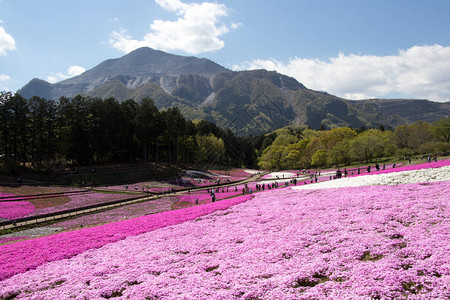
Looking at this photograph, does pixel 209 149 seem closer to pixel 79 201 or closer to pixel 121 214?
pixel 79 201

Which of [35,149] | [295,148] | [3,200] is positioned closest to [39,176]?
[35,149]

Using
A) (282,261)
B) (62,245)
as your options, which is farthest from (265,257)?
(62,245)

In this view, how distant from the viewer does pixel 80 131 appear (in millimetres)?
68750

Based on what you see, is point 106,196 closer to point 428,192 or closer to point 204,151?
point 428,192

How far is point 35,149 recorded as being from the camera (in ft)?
201

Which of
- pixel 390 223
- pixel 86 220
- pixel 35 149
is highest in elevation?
pixel 35 149

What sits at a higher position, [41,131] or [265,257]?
[41,131]

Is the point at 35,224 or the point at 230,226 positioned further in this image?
the point at 35,224

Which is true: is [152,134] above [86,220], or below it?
above

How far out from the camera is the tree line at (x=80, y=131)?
58.7 metres

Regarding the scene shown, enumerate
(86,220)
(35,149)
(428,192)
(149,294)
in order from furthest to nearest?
(35,149)
(86,220)
(428,192)
(149,294)

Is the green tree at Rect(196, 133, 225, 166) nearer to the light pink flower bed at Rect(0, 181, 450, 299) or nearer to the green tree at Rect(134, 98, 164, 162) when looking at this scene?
the green tree at Rect(134, 98, 164, 162)

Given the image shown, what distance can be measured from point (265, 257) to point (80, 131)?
69.3m

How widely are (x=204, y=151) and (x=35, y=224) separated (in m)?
84.4
